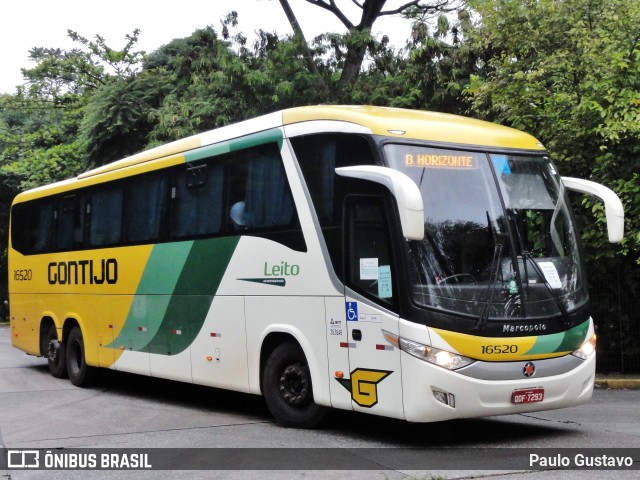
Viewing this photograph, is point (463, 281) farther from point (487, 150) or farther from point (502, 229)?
point (487, 150)

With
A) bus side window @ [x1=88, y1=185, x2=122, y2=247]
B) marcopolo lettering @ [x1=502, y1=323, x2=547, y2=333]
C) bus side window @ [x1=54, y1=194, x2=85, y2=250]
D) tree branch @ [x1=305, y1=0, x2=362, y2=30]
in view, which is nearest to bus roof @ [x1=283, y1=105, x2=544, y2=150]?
marcopolo lettering @ [x1=502, y1=323, x2=547, y2=333]

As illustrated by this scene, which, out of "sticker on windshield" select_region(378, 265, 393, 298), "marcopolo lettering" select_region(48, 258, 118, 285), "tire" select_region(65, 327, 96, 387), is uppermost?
"marcopolo lettering" select_region(48, 258, 118, 285)

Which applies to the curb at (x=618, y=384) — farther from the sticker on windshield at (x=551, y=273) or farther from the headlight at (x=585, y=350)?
the sticker on windshield at (x=551, y=273)

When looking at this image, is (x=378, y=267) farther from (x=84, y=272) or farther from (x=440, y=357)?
(x=84, y=272)

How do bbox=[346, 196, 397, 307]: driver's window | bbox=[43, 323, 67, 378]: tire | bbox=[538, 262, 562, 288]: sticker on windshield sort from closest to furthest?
1. bbox=[346, 196, 397, 307]: driver's window
2. bbox=[538, 262, 562, 288]: sticker on windshield
3. bbox=[43, 323, 67, 378]: tire

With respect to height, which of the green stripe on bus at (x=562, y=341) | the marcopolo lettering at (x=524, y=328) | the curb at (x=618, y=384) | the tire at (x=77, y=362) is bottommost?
the curb at (x=618, y=384)

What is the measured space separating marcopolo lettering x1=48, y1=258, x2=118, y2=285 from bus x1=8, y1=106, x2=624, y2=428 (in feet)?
6.32

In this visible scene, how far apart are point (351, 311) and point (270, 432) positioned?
1761 mm

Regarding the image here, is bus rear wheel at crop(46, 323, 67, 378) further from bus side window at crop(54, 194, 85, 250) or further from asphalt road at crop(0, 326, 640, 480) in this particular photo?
asphalt road at crop(0, 326, 640, 480)

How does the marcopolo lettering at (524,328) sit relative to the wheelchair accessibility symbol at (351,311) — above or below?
below

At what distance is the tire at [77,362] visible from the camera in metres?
15.5

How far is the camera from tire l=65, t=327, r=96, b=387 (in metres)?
15.5

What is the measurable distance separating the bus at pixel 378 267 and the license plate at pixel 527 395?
0.5 inches

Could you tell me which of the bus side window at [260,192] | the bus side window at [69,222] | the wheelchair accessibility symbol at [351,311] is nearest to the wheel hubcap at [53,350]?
the bus side window at [69,222]
